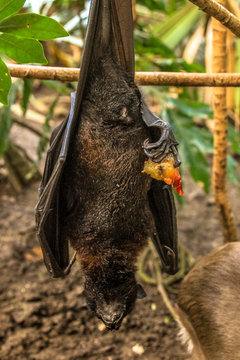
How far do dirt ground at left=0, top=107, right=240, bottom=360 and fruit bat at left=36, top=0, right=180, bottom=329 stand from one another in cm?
86

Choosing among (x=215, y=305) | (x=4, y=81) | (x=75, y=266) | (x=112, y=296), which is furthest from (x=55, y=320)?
(x=4, y=81)

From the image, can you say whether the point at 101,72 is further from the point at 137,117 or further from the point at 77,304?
the point at 77,304

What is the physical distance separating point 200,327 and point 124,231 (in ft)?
2.24

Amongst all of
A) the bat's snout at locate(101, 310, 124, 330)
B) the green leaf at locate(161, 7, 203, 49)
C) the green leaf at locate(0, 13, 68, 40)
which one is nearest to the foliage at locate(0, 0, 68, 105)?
the green leaf at locate(0, 13, 68, 40)

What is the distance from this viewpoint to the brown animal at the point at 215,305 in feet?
5.32

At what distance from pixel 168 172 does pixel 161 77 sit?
45 centimetres

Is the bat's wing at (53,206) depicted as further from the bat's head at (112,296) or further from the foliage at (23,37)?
the foliage at (23,37)

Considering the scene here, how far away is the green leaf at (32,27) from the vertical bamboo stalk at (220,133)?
2.74ft

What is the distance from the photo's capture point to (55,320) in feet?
7.29

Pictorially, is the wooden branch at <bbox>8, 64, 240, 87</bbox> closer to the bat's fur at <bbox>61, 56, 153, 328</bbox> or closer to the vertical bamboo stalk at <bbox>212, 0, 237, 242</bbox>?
the bat's fur at <bbox>61, 56, 153, 328</bbox>

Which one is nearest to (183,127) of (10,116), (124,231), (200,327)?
(10,116)

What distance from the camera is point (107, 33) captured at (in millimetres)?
1260

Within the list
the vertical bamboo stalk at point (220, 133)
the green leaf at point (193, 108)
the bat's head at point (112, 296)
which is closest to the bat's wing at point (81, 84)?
the bat's head at point (112, 296)

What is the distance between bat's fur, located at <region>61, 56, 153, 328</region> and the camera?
4.25 ft
